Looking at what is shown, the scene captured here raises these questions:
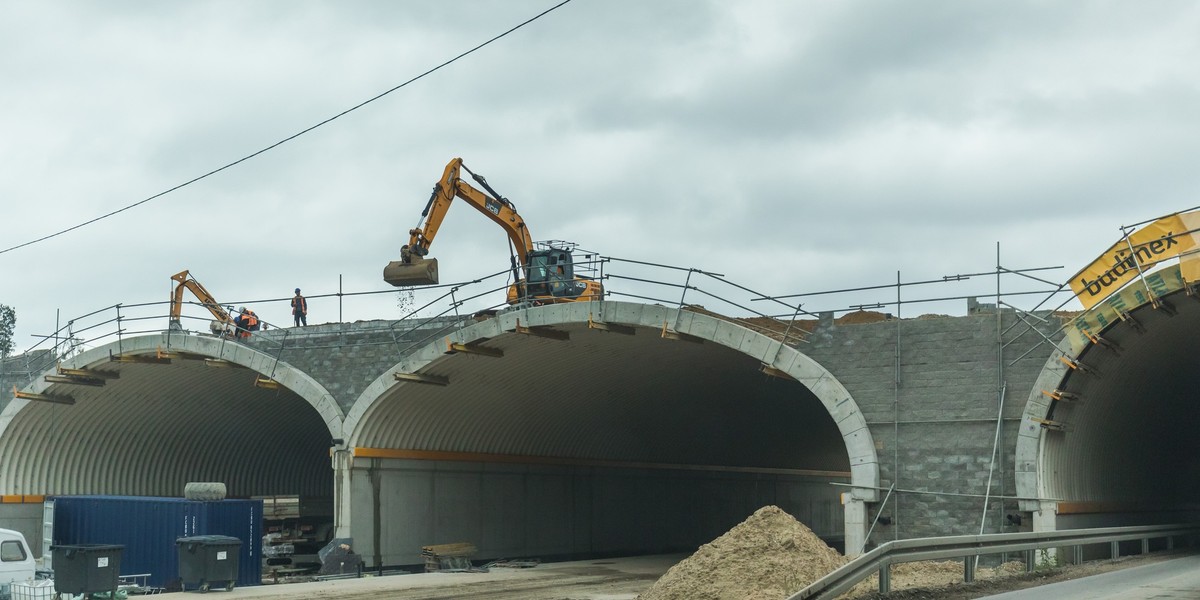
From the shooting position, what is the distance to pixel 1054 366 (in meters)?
21.4

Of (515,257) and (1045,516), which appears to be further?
(515,257)

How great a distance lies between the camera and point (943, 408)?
885 inches

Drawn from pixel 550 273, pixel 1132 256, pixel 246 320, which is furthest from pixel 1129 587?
pixel 246 320

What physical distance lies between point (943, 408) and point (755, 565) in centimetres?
758

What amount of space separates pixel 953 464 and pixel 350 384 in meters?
14.3

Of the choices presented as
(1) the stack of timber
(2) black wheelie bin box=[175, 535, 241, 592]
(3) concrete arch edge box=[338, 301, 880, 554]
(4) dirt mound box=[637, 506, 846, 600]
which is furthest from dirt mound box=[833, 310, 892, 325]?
(2) black wheelie bin box=[175, 535, 241, 592]

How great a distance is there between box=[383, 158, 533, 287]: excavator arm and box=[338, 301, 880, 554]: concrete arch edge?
194cm

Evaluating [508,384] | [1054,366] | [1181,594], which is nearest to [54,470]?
[508,384]

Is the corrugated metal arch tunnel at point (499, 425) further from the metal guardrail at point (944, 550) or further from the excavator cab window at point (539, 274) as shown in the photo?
the metal guardrail at point (944, 550)

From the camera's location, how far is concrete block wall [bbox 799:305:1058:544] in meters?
22.0

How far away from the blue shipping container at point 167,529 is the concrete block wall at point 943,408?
13.2 metres

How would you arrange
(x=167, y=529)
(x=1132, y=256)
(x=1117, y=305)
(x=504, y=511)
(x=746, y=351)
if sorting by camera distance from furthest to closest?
(x=504, y=511), (x=167, y=529), (x=746, y=351), (x=1132, y=256), (x=1117, y=305)

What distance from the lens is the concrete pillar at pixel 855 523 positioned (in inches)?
891

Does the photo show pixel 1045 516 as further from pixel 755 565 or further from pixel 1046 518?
pixel 755 565
